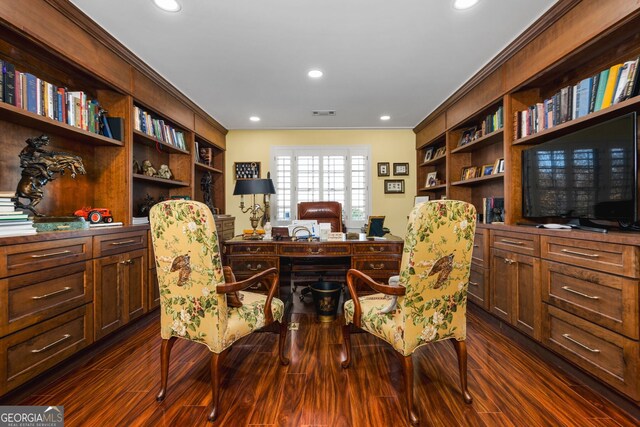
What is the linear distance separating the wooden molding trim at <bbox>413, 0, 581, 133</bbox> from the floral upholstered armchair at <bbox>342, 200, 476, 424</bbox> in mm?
1702

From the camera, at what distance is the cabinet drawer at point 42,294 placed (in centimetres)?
154

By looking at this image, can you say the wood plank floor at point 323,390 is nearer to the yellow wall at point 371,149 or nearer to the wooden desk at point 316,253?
the wooden desk at point 316,253

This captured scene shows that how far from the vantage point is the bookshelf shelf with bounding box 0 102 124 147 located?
1752mm

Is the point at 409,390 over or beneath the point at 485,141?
beneath

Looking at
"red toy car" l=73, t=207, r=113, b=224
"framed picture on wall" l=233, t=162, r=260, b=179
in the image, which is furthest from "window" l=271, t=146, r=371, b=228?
"red toy car" l=73, t=207, r=113, b=224

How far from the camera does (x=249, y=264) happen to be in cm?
278

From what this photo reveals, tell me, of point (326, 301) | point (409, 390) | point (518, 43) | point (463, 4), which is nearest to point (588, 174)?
point (518, 43)

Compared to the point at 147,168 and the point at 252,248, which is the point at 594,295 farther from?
the point at 147,168

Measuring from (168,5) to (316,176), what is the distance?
3.40m

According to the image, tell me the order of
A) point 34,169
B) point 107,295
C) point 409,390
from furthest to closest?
point 107,295
point 34,169
point 409,390

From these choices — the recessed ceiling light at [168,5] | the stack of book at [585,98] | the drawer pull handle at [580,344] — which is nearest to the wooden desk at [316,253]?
the drawer pull handle at [580,344]

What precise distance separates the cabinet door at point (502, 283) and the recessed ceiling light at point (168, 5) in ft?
10.4

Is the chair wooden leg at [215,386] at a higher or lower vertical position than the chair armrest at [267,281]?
lower

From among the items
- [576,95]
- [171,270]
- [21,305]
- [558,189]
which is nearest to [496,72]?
[576,95]
